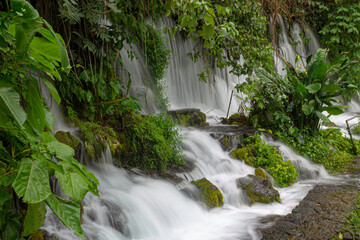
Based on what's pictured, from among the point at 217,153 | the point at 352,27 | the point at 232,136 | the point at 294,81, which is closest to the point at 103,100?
the point at 217,153

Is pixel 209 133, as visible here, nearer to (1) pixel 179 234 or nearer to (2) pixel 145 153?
(2) pixel 145 153

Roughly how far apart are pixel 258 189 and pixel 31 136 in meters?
3.58

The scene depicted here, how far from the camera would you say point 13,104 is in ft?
4.84

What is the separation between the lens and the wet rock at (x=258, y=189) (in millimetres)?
4395

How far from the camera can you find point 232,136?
6035 mm

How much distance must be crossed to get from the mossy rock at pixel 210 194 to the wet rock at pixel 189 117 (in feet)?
8.19

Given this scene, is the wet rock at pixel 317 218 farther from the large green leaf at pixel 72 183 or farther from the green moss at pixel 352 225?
the large green leaf at pixel 72 183

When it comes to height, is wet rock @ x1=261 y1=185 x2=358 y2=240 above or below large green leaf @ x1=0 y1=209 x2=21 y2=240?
below

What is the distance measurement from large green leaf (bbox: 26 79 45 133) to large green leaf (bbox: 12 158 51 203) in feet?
0.60

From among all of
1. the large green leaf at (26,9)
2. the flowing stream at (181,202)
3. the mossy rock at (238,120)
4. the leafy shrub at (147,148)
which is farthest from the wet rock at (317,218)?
the mossy rock at (238,120)

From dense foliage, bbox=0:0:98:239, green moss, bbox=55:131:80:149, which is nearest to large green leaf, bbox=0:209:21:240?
dense foliage, bbox=0:0:98:239

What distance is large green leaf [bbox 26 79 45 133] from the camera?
1648 millimetres

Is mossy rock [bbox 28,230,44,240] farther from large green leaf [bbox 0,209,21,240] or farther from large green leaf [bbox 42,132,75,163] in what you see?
large green leaf [bbox 42,132,75,163]

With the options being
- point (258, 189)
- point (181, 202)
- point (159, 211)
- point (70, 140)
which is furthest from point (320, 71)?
point (70, 140)
